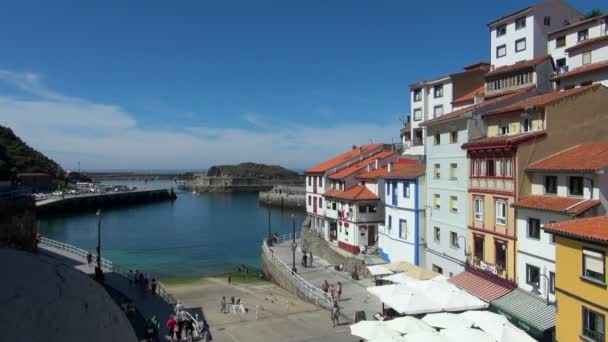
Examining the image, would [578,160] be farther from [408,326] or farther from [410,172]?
[410,172]

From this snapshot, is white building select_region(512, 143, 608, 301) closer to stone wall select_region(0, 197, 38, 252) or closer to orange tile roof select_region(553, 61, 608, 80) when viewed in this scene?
orange tile roof select_region(553, 61, 608, 80)

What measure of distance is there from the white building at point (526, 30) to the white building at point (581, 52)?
1309 mm

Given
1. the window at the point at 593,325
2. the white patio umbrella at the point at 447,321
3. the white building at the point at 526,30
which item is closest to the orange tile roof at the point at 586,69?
the white building at the point at 526,30

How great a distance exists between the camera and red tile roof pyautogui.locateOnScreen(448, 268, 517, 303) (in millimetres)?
23730

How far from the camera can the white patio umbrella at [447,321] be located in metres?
18.6

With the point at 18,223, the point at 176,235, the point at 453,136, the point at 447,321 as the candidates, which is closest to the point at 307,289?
the point at 447,321

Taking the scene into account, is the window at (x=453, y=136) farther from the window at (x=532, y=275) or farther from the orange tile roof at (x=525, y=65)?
the orange tile roof at (x=525, y=65)

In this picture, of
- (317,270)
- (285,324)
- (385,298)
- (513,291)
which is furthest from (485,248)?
(317,270)

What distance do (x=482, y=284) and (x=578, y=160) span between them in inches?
334

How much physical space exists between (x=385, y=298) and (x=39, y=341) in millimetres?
22441

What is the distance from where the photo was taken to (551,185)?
22.3 metres

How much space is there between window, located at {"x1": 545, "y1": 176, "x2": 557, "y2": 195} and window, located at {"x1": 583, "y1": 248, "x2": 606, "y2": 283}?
547 centimetres

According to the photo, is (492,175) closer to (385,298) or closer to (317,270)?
(385,298)

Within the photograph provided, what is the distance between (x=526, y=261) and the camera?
895 inches
